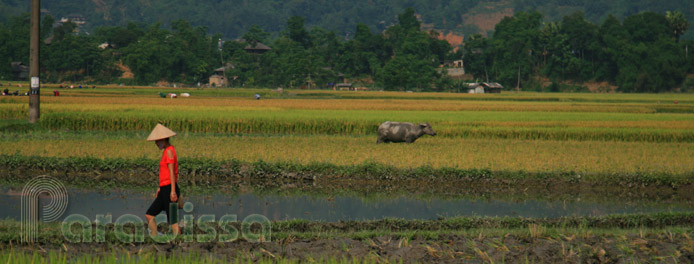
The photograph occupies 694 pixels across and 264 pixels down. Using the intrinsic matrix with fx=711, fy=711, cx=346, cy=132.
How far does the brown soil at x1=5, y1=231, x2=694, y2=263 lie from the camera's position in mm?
6844

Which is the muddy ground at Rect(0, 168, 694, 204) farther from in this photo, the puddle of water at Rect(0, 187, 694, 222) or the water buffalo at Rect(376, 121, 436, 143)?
the water buffalo at Rect(376, 121, 436, 143)

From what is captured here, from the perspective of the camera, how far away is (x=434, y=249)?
23.1 ft

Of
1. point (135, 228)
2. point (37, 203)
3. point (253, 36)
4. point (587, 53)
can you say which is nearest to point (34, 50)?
point (37, 203)

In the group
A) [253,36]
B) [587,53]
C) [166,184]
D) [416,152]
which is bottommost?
[416,152]

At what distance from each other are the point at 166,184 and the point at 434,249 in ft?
9.39

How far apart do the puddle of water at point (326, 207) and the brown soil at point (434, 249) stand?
2.37m

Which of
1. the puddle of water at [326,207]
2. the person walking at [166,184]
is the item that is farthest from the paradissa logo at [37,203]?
the person walking at [166,184]

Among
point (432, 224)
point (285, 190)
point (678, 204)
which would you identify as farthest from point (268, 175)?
point (678, 204)

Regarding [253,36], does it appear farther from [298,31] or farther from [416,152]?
[416,152]

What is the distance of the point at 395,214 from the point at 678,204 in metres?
4.66

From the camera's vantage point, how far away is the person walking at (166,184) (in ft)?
24.1

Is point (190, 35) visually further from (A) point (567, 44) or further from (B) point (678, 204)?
(B) point (678, 204)

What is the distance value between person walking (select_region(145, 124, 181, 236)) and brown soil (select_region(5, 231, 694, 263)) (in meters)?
0.47

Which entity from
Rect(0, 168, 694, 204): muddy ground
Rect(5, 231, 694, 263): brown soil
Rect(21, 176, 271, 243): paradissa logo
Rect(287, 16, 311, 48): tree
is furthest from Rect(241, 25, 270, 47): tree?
Rect(5, 231, 694, 263): brown soil
